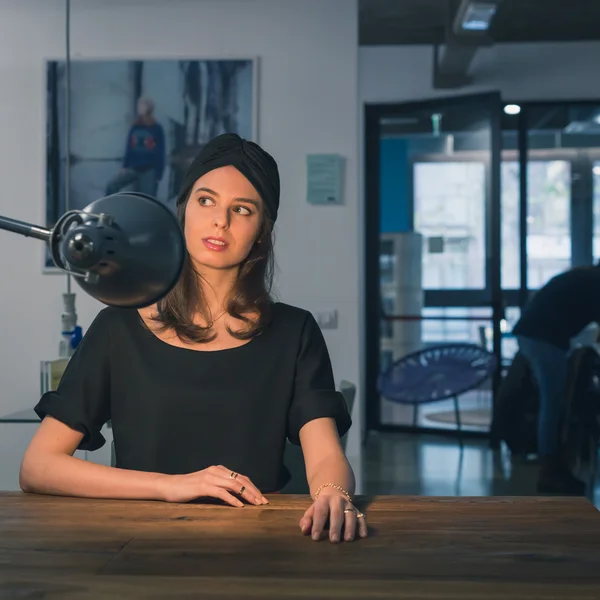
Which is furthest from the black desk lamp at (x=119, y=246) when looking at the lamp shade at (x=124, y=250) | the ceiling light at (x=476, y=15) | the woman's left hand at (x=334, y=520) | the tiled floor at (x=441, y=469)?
the ceiling light at (x=476, y=15)

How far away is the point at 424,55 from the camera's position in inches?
257

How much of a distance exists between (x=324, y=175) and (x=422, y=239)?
2.93 meters

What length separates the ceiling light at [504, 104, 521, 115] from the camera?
6492 mm

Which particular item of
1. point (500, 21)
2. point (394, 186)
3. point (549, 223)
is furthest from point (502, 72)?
point (549, 223)

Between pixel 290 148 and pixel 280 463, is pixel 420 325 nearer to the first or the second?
pixel 290 148

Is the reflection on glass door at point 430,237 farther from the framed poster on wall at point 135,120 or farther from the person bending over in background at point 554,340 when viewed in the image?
the framed poster on wall at point 135,120

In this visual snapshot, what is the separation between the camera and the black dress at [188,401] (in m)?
1.68

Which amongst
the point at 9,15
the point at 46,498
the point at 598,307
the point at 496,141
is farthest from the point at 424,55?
the point at 46,498

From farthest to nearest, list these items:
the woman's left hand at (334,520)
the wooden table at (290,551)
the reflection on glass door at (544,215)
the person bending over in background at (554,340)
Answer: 1. the reflection on glass door at (544,215)
2. the person bending over in background at (554,340)
3. the woman's left hand at (334,520)
4. the wooden table at (290,551)

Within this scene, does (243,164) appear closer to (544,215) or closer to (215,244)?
(215,244)

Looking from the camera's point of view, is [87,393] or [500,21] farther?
[500,21]

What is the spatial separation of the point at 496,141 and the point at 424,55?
951 mm

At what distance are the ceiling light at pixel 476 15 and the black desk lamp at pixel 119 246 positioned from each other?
430cm

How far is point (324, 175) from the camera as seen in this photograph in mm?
3879
